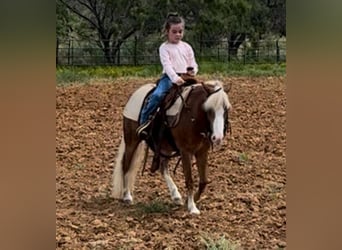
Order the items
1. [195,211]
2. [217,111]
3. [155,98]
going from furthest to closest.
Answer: [155,98] → [195,211] → [217,111]

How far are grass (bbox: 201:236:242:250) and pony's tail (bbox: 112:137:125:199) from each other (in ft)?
1.33

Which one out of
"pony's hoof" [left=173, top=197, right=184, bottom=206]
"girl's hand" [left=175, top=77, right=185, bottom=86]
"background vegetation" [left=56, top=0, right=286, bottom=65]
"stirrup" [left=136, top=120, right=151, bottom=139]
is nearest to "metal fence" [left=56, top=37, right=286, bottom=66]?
"background vegetation" [left=56, top=0, right=286, bottom=65]

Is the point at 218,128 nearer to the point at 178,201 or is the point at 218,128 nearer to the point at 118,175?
the point at 178,201

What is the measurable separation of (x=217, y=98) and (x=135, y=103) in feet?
0.87

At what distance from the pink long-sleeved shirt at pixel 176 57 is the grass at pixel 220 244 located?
1.43 ft

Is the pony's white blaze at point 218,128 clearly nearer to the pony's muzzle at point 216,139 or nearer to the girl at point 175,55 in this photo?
the pony's muzzle at point 216,139

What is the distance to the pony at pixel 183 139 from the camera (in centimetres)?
143

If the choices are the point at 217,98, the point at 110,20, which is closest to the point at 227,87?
the point at 217,98

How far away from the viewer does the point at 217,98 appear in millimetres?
1425

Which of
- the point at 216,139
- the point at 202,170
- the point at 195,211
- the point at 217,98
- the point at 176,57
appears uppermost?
the point at 176,57

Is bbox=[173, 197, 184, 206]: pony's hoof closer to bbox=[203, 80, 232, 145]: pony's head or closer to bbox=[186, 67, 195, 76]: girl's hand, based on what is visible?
bbox=[203, 80, 232, 145]: pony's head

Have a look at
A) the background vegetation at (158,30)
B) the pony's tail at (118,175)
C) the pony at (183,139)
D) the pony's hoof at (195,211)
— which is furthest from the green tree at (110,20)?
the pony's hoof at (195,211)

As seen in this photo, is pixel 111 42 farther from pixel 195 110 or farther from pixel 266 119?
pixel 266 119

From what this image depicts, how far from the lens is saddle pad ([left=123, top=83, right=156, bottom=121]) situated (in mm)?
1557
